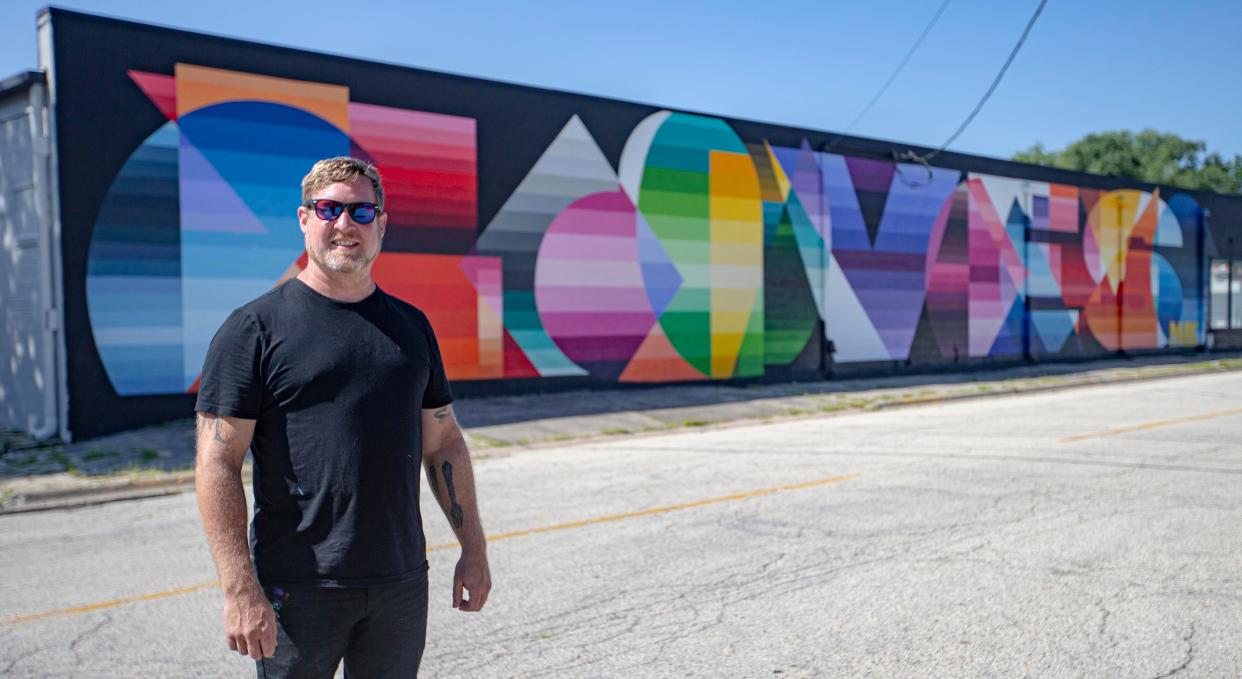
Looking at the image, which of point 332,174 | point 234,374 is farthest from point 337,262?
point 234,374

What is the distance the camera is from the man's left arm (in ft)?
10.0

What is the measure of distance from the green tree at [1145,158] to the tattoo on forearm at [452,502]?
75.6 meters

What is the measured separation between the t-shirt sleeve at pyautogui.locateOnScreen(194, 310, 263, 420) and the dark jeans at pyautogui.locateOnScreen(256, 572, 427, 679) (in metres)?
0.53

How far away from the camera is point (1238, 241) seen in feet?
117

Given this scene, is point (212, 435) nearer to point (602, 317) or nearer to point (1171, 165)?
point (602, 317)

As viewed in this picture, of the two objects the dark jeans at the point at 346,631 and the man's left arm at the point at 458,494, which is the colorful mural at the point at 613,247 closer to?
the man's left arm at the point at 458,494

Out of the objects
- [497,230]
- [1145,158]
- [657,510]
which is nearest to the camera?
[657,510]

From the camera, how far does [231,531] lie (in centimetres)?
256

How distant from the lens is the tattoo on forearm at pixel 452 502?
3117mm

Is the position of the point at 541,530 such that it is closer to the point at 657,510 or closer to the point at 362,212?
the point at 657,510

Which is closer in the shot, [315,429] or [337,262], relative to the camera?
[315,429]

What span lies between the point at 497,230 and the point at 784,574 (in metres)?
12.1

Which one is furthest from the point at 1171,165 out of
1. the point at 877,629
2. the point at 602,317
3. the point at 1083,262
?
the point at 877,629

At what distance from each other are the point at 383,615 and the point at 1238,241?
135 ft
